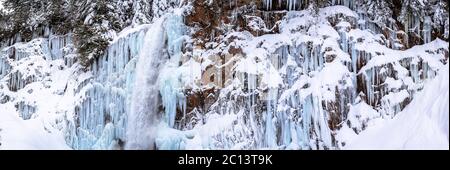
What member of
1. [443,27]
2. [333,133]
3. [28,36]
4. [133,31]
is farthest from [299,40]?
[28,36]

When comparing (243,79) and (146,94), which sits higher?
(243,79)

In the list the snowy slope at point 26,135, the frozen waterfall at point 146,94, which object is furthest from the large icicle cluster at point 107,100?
the snowy slope at point 26,135

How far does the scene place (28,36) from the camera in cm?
1634

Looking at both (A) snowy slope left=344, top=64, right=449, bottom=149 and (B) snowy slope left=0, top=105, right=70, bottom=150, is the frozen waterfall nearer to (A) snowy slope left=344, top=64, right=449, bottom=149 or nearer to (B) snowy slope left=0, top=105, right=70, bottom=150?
(B) snowy slope left=0, top=105, right=70, bottom=150

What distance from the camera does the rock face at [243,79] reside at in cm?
1165

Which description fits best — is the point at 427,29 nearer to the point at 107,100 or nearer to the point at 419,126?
the point at 419,126

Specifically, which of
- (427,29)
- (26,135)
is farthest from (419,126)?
(26,135)

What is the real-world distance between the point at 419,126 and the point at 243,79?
3959 mm

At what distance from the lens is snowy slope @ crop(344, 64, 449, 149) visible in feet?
31.3

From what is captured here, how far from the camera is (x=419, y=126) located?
1000 cm

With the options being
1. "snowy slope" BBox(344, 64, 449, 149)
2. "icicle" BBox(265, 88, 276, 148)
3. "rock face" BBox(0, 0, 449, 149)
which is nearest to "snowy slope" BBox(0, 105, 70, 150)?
"rock face" BBox(0, 0, 449, 149)

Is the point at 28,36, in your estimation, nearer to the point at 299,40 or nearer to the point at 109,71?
the point at 109,71

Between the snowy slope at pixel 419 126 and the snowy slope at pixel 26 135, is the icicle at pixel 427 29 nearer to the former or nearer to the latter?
the snowy slope at pixel 419 126
